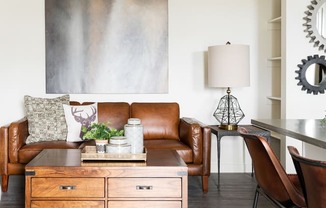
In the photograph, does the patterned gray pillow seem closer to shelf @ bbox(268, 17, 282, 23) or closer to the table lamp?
the table lamp

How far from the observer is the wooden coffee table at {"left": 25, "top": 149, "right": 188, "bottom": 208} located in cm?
246

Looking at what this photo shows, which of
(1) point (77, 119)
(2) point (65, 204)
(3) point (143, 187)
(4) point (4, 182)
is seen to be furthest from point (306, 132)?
(4) point (4, 182)

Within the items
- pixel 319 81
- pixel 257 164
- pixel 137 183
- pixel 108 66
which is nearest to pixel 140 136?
pixel 137 183

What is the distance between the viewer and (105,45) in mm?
4555

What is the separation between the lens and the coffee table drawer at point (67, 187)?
2461mm

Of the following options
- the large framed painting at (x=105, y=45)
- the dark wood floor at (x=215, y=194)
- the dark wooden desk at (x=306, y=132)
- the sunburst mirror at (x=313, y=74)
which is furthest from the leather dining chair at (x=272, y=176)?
the large framed painting at (x=105, y=45)

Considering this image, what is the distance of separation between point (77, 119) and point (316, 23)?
268 centimetres

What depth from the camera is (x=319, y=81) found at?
414cm

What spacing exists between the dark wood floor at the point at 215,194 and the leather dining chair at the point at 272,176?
134 centimetres

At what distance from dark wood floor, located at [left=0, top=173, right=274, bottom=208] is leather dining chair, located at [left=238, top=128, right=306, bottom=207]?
52.6 inches

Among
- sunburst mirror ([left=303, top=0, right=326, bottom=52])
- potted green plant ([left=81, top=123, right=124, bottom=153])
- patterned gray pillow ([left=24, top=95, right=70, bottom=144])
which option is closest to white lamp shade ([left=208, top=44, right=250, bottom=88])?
sunburst mirror ([left=303, top=0, right=326, bottom=52])

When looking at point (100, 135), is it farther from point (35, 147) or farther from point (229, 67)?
point (229, 67)

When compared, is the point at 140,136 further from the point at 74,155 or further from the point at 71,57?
the point at 71,57

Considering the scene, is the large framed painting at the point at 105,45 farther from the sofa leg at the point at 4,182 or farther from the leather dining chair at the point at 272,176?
the leather dining chair at the point at 272,176
